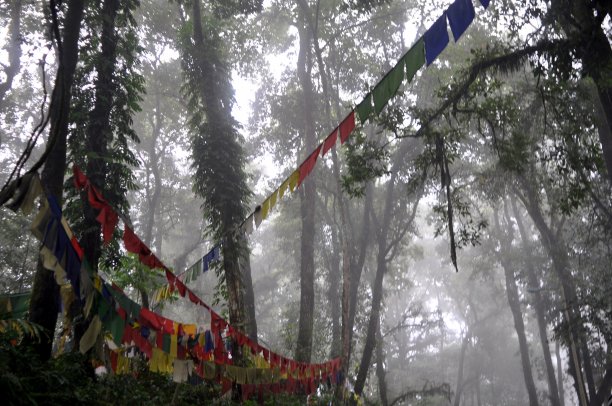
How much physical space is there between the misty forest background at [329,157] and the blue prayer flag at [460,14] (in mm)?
1942

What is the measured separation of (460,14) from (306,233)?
881 cm

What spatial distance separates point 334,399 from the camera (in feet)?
35.2

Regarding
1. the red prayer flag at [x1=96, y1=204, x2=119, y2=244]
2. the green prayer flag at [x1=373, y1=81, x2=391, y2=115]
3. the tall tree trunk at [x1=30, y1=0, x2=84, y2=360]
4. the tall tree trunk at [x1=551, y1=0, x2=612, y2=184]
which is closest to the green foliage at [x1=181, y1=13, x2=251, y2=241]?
the tall tree trunk at [x1=30, y1=0, x2=84, y2=360]

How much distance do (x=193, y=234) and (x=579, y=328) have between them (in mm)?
19613

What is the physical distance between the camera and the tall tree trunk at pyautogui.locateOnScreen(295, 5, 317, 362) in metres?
11.5

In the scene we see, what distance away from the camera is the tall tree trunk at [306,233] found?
37.7 ft

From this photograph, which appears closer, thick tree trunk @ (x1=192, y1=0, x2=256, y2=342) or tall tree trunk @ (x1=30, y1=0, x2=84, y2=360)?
tall tree trunk @ (x1=30, y1=0, x2=84, y2=360)

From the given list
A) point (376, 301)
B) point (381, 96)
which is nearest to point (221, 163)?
point (381, 96)

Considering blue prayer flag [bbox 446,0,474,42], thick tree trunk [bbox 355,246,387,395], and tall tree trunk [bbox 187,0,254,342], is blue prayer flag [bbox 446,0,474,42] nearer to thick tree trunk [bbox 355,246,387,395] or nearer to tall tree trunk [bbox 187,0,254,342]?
tall tree trunk [bbox 187,0,254,342]

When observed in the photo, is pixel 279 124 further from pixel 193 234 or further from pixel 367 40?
pixel 193 234

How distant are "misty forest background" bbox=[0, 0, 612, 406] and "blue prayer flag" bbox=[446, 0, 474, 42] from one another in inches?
76.5

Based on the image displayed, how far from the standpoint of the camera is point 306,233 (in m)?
13.1

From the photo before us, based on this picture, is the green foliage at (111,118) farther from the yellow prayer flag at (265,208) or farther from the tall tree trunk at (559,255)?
the tall tree trunk at (559,255)

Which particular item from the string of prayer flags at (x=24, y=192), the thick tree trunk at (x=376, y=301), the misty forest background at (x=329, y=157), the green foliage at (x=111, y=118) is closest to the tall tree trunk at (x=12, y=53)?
the misty forest background at (x=329, y=157)
